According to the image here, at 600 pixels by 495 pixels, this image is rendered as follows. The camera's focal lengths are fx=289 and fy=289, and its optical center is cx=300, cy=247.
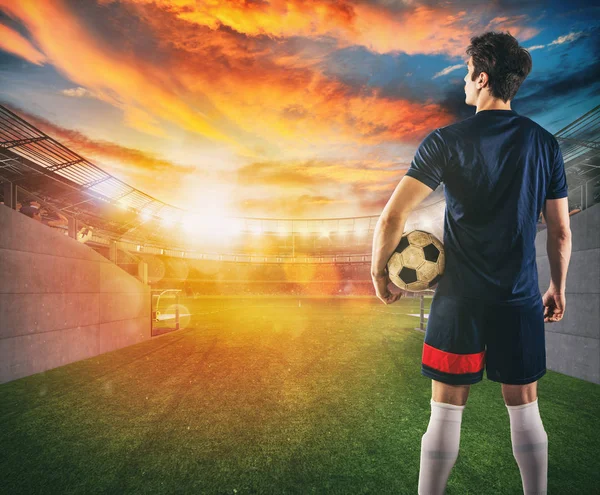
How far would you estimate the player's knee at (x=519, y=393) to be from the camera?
133 centimetres

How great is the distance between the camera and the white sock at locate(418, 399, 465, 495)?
126 centimetres

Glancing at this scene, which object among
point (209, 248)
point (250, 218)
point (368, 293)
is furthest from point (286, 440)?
point (250, 218)

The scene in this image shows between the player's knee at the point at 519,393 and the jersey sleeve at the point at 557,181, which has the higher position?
the jersey sleeve at the point at 557,181

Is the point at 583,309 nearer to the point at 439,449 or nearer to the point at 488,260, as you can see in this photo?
the point at 488,260

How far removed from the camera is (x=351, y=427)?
2.96 m

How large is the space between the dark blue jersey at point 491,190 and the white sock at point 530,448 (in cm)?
54

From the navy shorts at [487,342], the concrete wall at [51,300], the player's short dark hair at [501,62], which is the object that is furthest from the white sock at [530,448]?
the concrete wall at [51,300]

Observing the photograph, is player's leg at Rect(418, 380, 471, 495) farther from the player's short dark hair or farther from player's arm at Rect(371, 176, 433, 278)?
the player's short dark hair

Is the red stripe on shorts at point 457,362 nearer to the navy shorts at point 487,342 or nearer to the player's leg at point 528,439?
the navy shorts at point 487,342

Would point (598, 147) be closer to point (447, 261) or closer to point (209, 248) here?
point (447, 261)

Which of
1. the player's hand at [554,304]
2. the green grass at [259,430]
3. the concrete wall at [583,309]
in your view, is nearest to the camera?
the player's hand at [554,304]

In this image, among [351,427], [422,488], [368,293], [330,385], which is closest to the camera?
[422,488]

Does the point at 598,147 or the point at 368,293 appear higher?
the point at 598,147

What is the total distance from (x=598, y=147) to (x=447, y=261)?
13027 mm
